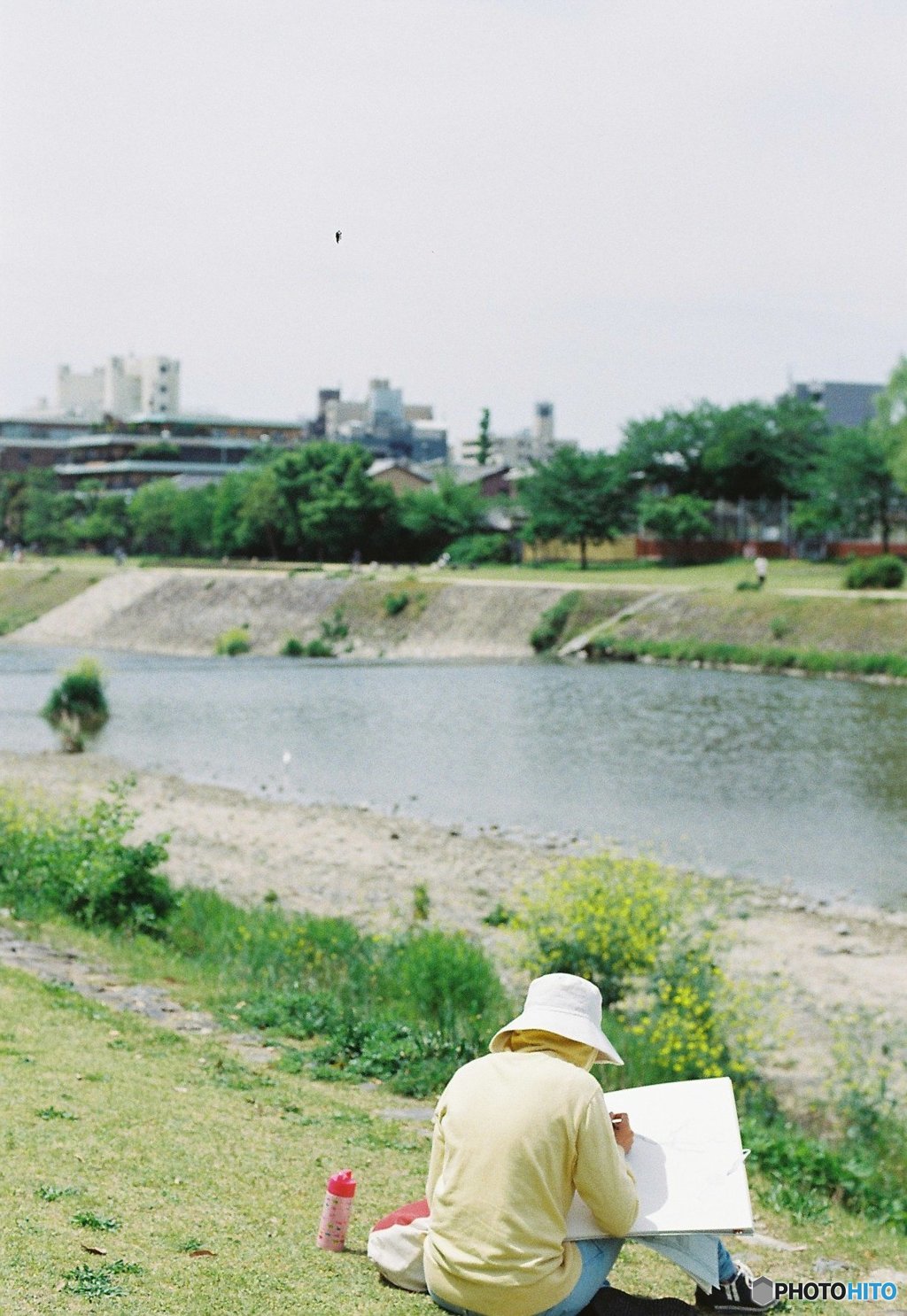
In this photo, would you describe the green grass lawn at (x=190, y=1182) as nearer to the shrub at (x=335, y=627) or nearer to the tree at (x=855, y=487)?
the shrub at (x=335, y=627)

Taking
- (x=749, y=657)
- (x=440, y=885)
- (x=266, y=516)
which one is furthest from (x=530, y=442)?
(x=440, y=885)

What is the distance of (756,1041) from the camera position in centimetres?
1106

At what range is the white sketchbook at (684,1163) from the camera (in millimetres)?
5293

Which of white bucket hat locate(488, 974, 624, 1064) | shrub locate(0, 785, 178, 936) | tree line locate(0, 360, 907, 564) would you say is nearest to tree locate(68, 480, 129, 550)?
tree line locate(0, 360, 907, 564)

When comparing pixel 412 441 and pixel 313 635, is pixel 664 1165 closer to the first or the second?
pixel 313 635

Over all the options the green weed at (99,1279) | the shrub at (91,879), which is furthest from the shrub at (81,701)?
the green weed at (99,1279)

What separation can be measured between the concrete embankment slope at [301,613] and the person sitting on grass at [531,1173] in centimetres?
5370

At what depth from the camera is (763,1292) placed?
579cm

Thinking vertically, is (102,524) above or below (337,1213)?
above

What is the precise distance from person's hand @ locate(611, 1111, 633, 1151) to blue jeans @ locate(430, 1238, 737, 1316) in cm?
34

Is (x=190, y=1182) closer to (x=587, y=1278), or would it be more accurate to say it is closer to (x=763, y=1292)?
(x=587, y=1278)

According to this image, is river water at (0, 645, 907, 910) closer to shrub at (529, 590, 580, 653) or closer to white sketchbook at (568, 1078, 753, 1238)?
shrub at (529, 590, 580, 653)

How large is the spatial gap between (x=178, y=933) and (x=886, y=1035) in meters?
5.85

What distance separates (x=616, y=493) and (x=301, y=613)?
1668 centimetres
